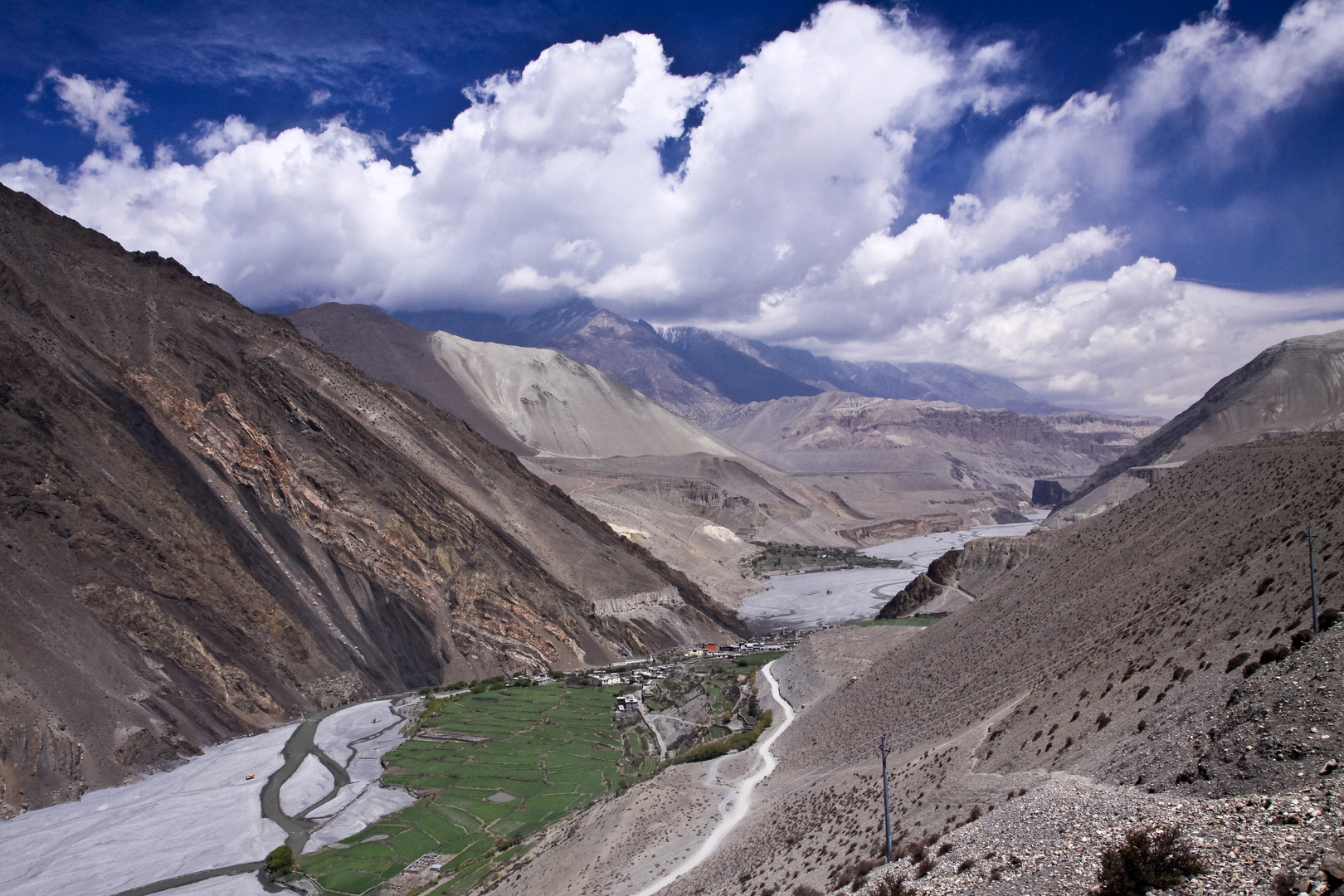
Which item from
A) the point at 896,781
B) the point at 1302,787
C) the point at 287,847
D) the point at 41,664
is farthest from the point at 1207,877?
the point at 41,664

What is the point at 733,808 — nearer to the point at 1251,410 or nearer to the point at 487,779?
the point at 487,779

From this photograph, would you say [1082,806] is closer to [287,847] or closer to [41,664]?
[287,847]

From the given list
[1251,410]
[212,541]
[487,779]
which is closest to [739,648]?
[487,779]

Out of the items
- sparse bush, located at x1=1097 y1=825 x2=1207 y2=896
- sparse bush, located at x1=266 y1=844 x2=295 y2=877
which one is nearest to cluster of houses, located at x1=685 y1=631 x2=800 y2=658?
sparse bush, located at x1=266 y1=844 x2=295 y2=877

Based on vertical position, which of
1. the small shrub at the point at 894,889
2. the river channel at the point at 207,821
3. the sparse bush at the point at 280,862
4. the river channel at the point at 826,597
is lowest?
the river channel at the point at 826,597

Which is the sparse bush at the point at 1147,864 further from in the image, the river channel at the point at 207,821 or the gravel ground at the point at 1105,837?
the river channel at the point at 207,821

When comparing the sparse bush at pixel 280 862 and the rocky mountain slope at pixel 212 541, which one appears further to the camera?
the rocky mountain slope at pixel 212 541

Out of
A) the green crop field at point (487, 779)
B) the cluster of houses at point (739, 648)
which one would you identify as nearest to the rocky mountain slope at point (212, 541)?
the cluster of houses at point (739, 648)
